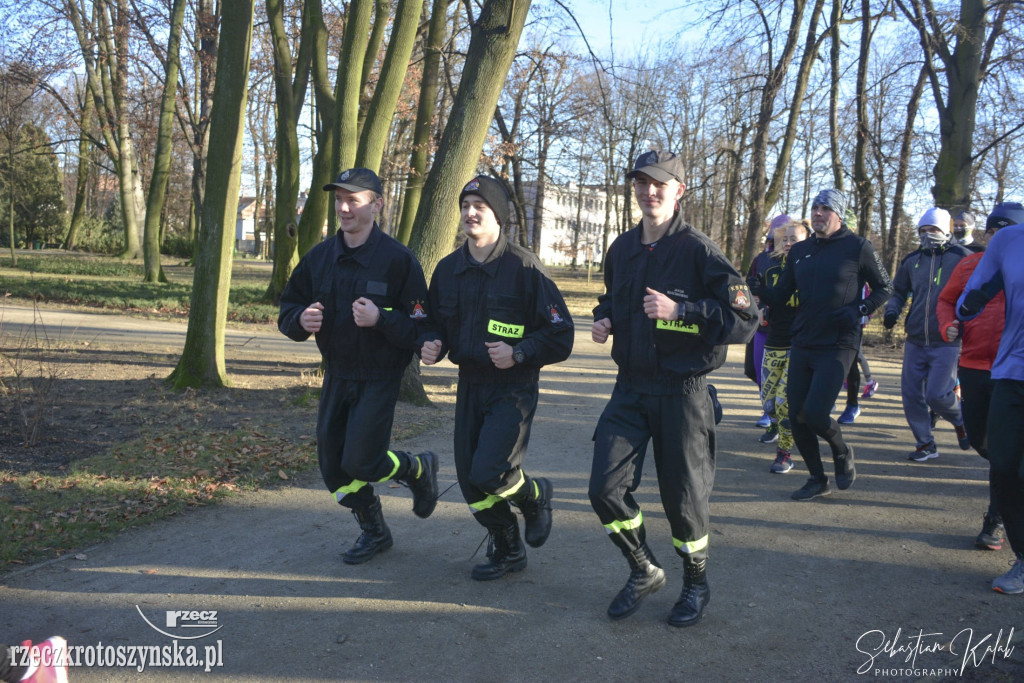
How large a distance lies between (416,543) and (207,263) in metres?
5.76

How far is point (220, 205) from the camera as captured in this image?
9.45m

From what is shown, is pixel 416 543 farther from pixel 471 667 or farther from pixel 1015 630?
pixel 1015 630

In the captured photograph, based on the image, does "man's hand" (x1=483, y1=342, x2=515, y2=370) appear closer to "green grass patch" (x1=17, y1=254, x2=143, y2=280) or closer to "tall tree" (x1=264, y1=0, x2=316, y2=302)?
"tall tree" (x1=264, y1=0, x2=316, y2=302)

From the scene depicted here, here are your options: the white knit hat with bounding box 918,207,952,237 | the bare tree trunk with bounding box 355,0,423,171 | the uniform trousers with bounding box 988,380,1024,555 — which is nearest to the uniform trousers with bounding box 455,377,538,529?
the uniform trousers with bounding box 988,380,1024,555

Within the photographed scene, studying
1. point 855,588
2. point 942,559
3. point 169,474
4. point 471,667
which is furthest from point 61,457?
point 942,559

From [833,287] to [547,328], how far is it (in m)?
2.96

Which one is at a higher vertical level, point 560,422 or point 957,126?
point 957,126

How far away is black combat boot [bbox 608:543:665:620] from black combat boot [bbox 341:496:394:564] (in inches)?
59.0

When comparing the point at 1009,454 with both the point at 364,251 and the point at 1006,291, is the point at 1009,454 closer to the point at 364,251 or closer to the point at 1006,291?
the point at 1006,291

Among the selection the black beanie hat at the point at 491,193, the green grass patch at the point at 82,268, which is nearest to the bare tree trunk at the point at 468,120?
the black beanie hat at the point at 491,193

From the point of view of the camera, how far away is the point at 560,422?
916 centimetres

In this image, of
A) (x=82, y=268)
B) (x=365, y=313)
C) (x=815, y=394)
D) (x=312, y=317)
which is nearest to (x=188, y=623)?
(x=312, y=317)

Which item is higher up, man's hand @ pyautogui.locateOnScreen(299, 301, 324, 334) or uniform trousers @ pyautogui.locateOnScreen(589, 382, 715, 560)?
man's hand @ pyautogui.locateOnScreen(299, 301, 324, 334)

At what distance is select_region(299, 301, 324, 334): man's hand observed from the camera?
4473mm
